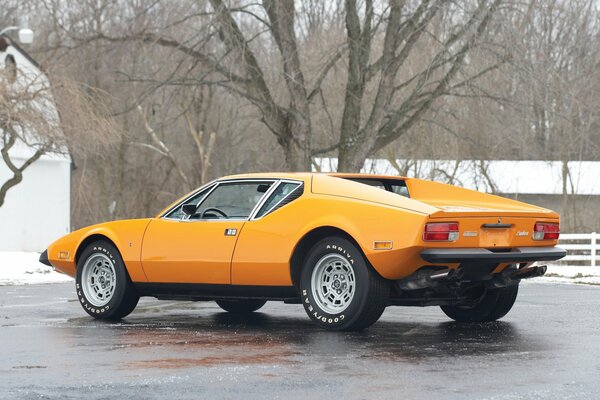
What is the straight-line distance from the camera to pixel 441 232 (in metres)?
9.74

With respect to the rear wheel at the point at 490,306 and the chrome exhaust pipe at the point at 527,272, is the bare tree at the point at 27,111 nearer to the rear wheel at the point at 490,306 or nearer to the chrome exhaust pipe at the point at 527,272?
the rear wheel at the point at 490,306

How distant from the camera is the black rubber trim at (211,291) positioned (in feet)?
35.2

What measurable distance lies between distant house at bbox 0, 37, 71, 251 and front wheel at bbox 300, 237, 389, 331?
106 ft

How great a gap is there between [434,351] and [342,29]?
67.1 feet

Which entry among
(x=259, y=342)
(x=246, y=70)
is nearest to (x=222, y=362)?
(x=259, y=342)

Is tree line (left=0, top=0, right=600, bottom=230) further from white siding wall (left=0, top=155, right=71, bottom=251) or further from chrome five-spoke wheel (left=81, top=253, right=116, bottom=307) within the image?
chrome five-spoke wheel (left=81, top=253, right=116, bottom=307)

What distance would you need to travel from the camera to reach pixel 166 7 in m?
26.6

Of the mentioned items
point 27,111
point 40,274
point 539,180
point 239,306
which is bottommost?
point 40,274

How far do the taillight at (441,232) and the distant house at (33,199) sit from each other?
3324 centimetres

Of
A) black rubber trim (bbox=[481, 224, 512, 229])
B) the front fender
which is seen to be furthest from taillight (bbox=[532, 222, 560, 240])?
the front fender

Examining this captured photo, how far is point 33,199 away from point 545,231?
37.5 meters

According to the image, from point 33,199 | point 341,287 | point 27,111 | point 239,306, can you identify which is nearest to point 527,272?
point 341,287

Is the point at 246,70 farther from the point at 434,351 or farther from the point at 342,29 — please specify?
the point at 434,351

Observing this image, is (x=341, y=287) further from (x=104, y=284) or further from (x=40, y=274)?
(x=40, y=274)
